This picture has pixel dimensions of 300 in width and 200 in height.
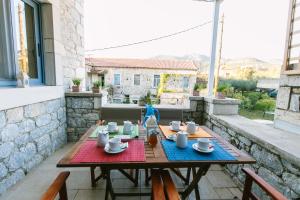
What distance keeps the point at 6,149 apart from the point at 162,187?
1646 mm

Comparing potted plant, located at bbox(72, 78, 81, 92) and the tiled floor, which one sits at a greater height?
potted plant, located at bbox(72, 78, 81, 92)

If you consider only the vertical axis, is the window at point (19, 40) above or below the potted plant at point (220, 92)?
above

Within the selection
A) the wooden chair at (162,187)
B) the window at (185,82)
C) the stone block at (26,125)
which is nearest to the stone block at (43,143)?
the stone block at (26,125)

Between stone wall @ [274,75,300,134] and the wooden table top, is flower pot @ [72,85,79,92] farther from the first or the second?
stone wall @ [274,75,300,134]

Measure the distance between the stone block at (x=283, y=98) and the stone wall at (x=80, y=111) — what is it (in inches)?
101

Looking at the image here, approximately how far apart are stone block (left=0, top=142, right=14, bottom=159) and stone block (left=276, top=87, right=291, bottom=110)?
2.93m

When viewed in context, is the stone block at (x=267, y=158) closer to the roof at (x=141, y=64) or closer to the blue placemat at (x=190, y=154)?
the blue placemat at (x=190, y=154)

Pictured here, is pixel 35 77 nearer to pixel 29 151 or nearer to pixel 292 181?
pixel 29 151

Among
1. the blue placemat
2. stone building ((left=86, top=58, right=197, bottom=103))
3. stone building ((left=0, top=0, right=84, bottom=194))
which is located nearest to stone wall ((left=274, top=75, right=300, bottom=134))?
the blue placemat

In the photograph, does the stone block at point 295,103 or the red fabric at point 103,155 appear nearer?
the red fabric at point 103,155

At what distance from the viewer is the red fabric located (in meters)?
1.07

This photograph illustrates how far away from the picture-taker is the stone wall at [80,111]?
9.70ft

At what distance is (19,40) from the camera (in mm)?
2109

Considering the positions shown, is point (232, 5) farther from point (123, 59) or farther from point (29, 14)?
point (123, 59)
